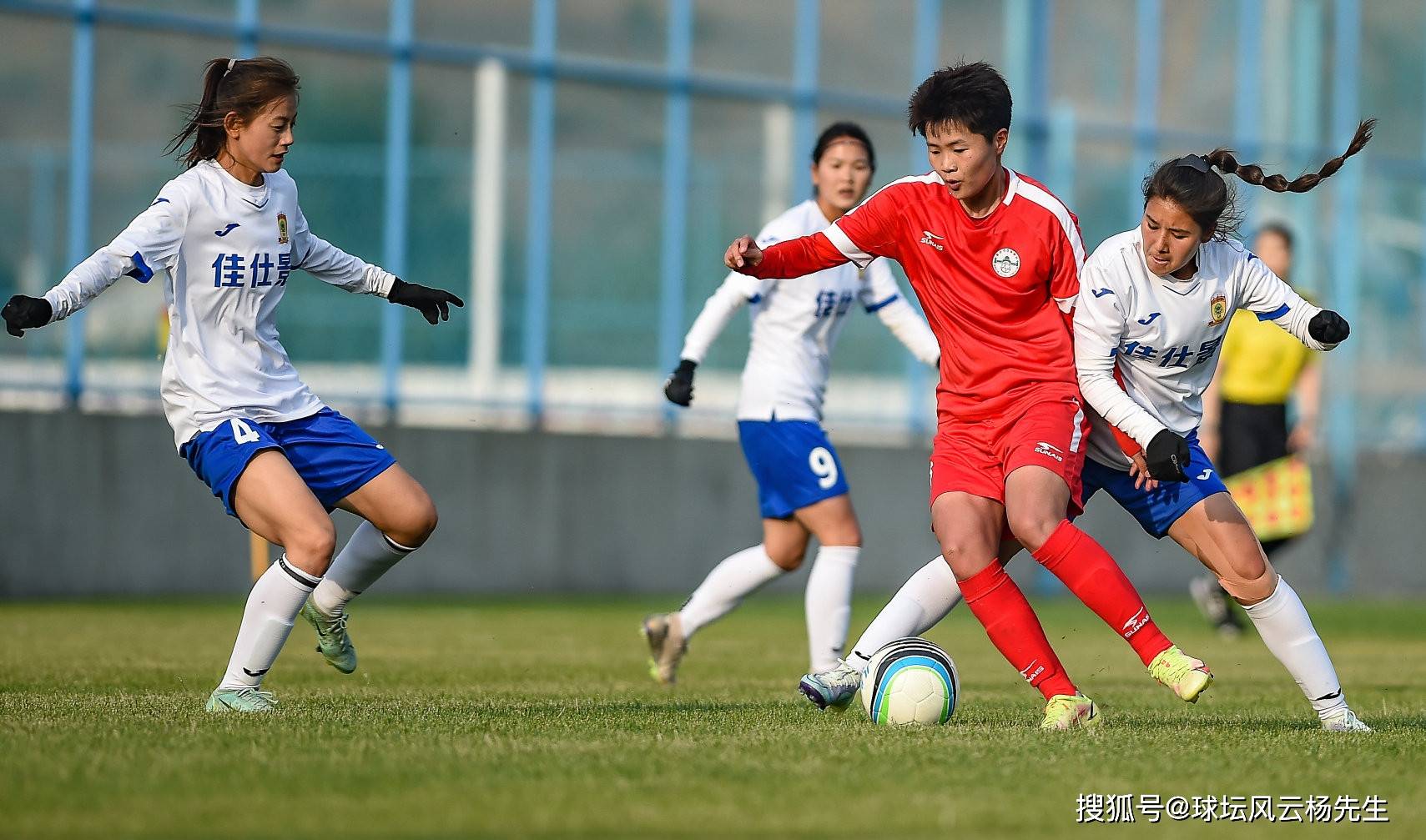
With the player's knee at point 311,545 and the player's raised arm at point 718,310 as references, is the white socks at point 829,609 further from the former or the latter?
the player's knee at point 311,545

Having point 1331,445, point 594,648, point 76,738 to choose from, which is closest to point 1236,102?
point 1331,445

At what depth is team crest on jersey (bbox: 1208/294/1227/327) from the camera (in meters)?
6.09

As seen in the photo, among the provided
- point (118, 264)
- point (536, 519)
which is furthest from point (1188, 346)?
point (536, 519)

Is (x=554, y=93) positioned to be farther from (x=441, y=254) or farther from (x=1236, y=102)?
(x=1236, y=102)

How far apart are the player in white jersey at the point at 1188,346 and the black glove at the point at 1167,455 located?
4 centimetres

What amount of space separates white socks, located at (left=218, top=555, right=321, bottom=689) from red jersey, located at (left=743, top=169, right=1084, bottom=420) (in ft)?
6.02

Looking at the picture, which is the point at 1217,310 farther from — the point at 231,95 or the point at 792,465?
the point at 231,95

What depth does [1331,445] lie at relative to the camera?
2056 centimetres

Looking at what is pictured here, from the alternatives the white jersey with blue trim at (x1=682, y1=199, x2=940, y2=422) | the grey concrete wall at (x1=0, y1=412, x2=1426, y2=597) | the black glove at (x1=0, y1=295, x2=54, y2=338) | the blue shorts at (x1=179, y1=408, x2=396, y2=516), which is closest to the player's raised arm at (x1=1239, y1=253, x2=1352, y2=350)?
the white jersey with blue trim at (x1=682, y1=199, x2=940, y2=422)

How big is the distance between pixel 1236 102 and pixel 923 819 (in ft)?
59.2

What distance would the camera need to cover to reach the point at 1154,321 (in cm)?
606

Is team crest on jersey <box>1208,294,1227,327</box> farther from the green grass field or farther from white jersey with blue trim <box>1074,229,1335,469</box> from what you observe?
the green grass field

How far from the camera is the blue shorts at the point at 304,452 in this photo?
247 inches

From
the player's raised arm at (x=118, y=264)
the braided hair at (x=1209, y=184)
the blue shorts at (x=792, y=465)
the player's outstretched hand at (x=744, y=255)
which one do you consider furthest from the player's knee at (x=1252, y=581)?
the player's raised arm at (x=118, y=264)
